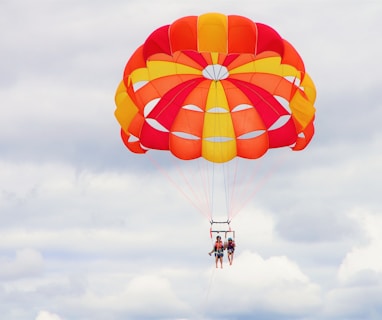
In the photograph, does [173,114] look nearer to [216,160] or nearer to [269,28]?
[216,160]

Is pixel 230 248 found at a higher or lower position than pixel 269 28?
lower

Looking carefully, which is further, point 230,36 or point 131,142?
point 131,142

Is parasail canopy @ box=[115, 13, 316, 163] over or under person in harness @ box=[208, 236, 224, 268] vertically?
over

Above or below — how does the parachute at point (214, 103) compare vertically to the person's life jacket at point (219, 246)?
above

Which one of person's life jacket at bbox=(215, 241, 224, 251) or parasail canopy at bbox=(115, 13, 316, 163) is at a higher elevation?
parasail canopy at bbox=(115, 13, 316, 163)

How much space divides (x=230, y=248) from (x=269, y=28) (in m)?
8.82

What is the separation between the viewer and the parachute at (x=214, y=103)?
4897 cm

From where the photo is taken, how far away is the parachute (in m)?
49.0

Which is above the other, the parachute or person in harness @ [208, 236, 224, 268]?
the parachute

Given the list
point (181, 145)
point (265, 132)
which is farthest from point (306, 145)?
point (181, 145)

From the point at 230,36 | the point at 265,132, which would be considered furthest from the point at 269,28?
the point at 265,132

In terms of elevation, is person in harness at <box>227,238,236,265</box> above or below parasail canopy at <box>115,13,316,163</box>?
below

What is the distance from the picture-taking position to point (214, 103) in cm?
5078

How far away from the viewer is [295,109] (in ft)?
159
